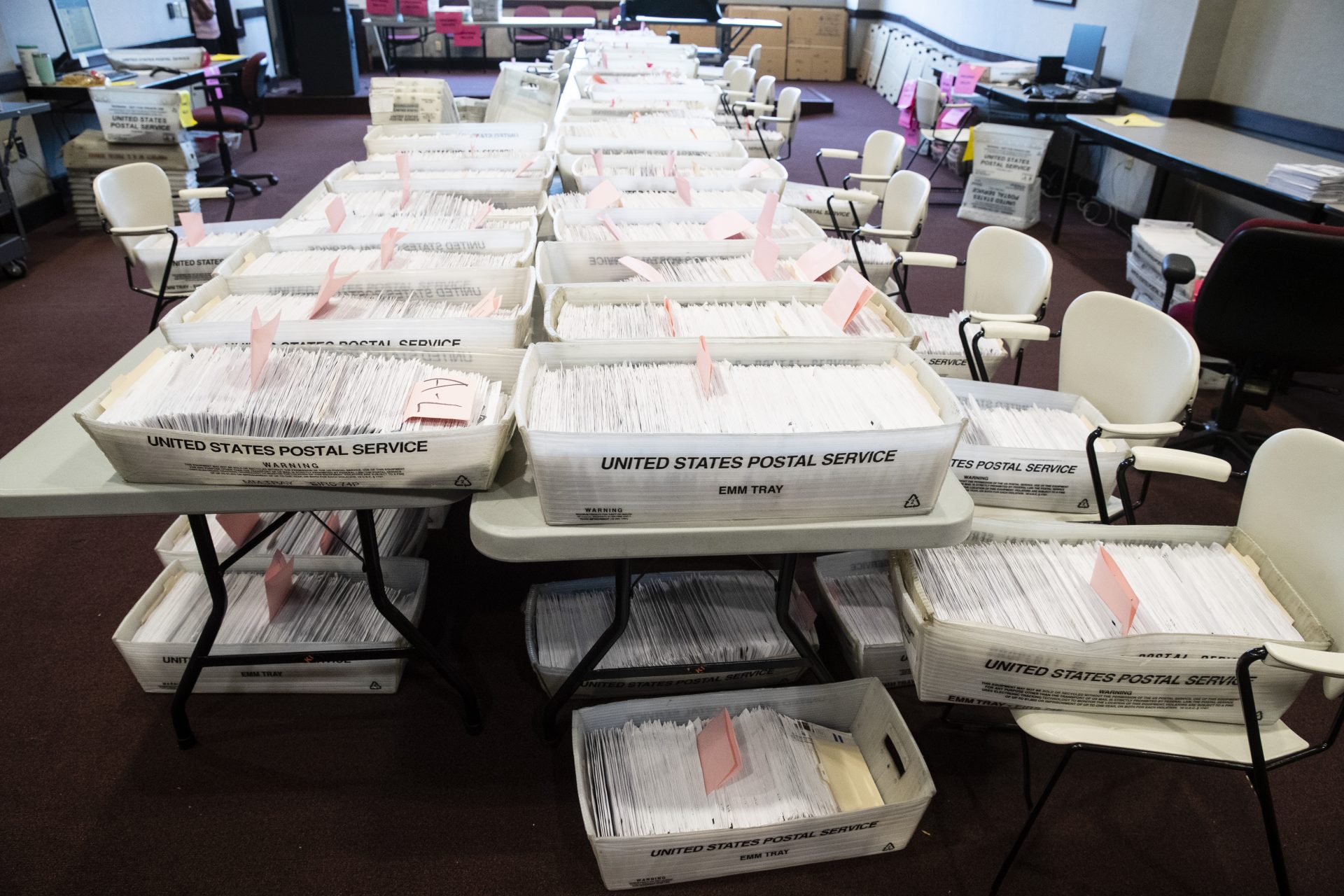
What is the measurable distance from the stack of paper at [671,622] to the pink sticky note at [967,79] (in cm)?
516

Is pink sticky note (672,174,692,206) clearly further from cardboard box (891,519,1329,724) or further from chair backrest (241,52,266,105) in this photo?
chair backrest (241,52,266,105)

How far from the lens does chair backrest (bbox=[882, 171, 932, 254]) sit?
292cm

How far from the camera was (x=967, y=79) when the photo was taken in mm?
5797

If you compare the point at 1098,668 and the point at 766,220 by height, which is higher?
the point at 766,220

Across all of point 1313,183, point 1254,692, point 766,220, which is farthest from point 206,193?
point 1313,183

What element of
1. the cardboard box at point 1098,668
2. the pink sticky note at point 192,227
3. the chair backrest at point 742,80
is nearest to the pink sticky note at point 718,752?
the cardboard box at point 1098,668

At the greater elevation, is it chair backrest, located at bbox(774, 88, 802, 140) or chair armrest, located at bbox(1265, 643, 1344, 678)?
chair backrest, located at bbox(774, 88, 802, 140)

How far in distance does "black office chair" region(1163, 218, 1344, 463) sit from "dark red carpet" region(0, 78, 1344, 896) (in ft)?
3.45

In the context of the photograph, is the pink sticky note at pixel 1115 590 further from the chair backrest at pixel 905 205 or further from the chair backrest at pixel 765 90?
the chair backrest at pixel 765 90

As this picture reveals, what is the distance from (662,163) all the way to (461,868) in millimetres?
1972

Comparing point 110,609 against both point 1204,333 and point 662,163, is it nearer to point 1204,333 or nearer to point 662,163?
point 662,163

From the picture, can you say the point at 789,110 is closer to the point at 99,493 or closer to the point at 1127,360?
the point at 1127,360

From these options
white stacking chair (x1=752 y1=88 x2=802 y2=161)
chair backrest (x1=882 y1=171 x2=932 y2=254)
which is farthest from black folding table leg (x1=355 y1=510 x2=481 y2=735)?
white stacking chair (x1=752 y1=88 x2=802 y2=161)

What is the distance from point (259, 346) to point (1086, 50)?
5.67 m
